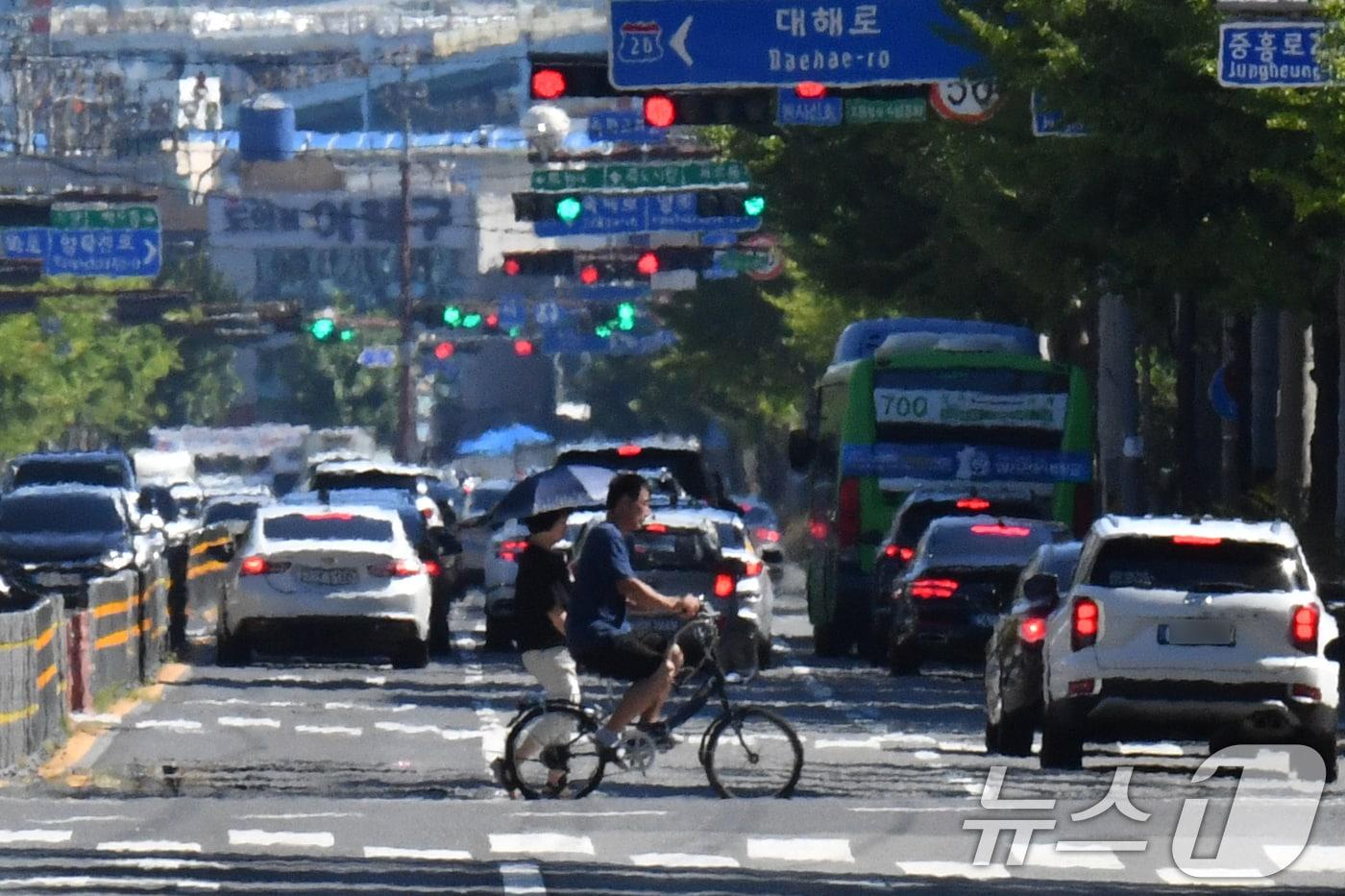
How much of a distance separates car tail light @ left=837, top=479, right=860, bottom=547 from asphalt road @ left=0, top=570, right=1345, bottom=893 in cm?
859

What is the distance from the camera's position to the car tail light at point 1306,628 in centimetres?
2003

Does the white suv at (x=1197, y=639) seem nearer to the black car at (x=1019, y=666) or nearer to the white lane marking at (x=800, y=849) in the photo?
the black car at (x=1019, y=666)

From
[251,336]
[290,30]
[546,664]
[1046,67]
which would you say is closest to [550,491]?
[1046,67]

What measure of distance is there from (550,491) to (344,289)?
5010 inches

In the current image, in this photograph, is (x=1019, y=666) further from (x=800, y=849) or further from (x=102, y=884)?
(x=102, y=884)

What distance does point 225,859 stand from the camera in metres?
14.8

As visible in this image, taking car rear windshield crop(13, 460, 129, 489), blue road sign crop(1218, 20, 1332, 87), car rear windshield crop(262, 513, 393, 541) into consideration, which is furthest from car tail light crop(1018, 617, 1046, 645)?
car rear windshield crop(13, 460, 129, 489)

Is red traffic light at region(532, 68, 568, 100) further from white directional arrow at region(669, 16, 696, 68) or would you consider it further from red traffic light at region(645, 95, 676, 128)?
white directional arrow at region(669, 16, 696, 68)

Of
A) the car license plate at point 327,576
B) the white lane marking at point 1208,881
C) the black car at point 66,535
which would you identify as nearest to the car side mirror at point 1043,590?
the white lane marking at point 1208,881

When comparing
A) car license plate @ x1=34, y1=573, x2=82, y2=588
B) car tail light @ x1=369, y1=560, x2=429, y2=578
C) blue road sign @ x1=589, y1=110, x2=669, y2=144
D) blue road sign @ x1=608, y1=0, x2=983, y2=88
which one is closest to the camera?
car tail light @ x1=369, y1=560, x2=429, y2=578

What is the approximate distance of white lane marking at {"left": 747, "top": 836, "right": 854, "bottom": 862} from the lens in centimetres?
1522

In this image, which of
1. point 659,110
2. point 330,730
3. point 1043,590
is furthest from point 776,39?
point 1043,590

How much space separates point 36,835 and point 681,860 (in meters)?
2.93

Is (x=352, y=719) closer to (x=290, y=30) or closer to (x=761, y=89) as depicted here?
(x=761, y=89)
